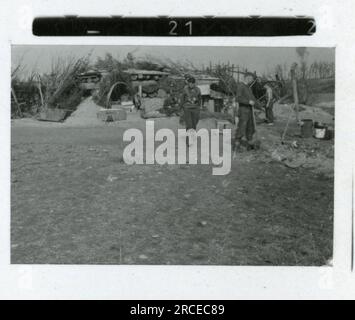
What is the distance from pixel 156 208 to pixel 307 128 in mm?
1219

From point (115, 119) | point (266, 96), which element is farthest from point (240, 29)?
point (115, 119)

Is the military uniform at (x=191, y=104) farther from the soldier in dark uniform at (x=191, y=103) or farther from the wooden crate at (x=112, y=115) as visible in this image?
the wooden crate at (x=112, y=115)

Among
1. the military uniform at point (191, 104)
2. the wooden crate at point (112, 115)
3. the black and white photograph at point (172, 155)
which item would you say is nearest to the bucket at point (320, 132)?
the black and white photograph at point (172, 155)

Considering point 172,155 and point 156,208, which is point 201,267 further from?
point 172,155

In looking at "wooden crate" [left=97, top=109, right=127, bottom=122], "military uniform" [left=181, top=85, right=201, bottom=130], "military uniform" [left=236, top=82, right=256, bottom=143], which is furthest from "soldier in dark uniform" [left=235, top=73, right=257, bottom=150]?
"wooden crate" [left=97, top=109, right=127, bottom=122]

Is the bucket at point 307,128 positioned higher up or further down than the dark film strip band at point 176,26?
further down

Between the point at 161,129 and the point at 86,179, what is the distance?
0.64m

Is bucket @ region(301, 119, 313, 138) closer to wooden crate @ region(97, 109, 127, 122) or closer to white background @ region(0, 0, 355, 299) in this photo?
white background @ region(0, 0, 355, 299)

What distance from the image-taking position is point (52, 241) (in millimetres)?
3736

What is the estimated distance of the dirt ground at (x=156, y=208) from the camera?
146 inches

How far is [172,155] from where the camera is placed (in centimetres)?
384

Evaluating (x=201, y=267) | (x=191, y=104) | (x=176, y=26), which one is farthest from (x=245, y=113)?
(x=201, y=267)

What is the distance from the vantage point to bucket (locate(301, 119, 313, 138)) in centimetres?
389

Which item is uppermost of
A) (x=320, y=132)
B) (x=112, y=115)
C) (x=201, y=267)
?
Result: (x=112, y=115)
